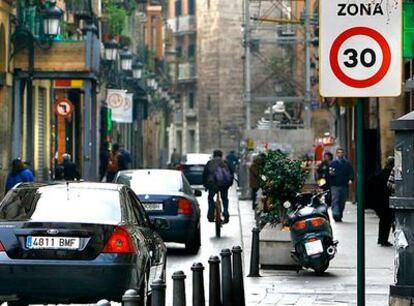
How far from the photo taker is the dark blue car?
78.3ft

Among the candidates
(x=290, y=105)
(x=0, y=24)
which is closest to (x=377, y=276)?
(x=0, y=24)

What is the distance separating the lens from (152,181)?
24.7 metres

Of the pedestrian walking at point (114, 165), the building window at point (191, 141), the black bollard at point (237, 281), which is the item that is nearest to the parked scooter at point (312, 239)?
the black bollard at point (237, 281)

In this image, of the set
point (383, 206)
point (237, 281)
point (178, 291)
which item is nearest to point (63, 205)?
point (237, 281)

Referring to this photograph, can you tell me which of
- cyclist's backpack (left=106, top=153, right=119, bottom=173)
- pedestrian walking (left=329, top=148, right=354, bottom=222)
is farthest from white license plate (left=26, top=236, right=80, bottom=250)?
cyclist's backpack (left=106, top=153, right=119, bottom=173)

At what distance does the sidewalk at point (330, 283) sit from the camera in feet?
53.3

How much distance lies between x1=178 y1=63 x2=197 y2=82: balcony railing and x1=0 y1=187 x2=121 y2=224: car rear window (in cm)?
9270

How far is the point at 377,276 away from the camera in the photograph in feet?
62.9

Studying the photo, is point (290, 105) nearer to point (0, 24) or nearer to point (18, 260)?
point (0, 24)

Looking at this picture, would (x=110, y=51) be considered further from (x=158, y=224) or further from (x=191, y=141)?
(x=191, y=141)

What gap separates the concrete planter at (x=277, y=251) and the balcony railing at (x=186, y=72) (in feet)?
286

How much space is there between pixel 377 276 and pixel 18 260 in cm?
709

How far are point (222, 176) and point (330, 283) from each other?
11649mm

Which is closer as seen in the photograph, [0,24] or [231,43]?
[0,24]
